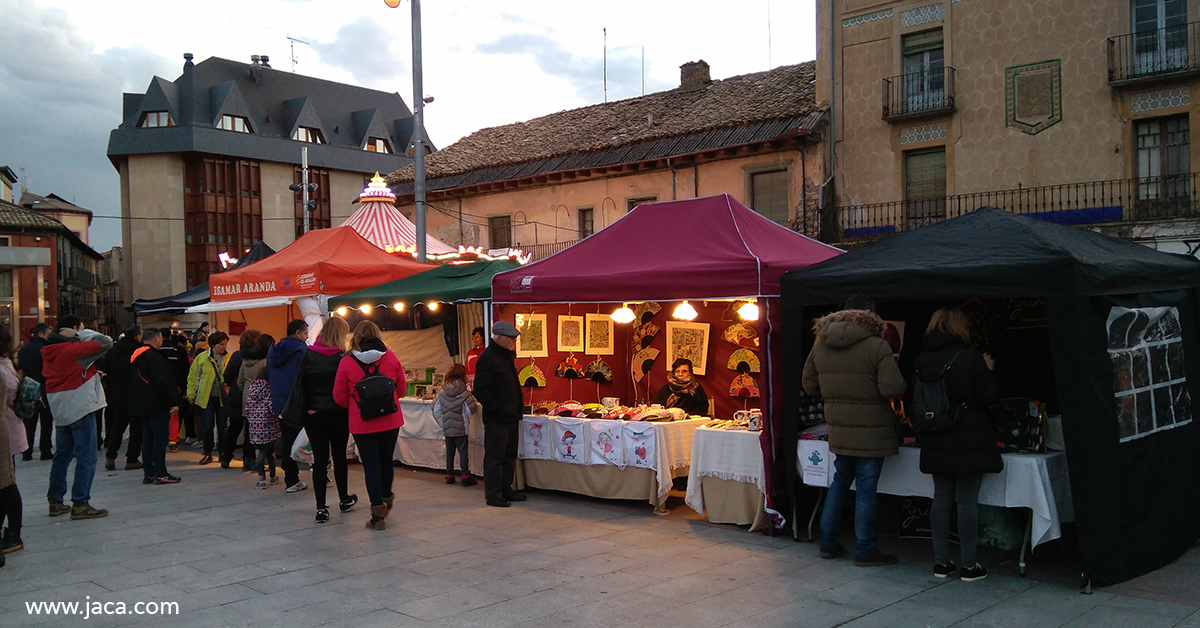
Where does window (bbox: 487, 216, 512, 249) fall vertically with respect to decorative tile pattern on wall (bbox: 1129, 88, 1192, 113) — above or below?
below

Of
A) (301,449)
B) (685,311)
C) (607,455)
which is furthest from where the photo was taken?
(685,311)

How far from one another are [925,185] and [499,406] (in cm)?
1387

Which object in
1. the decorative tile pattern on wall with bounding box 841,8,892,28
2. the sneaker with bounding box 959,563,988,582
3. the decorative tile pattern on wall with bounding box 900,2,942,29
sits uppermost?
the decorative tile pattern on wall with bounding box 841,8,892,28

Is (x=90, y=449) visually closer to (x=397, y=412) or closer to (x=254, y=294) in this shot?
(x=397, y=412)

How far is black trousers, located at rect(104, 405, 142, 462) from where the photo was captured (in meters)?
10.7

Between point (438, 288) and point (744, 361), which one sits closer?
point (744, 361)

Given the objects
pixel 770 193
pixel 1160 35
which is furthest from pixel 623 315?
pixel 1160 35

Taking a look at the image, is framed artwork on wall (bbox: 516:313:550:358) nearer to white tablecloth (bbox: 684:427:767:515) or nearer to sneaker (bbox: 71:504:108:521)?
white tablecloth (bbox: 684:427:767:515)

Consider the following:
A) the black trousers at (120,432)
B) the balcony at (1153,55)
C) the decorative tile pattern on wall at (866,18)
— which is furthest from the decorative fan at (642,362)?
the decorative tile pattern on wall at (866,18)

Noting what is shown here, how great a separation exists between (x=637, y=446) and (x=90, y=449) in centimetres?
482

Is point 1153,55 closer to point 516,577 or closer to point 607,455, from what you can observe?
point 607,455

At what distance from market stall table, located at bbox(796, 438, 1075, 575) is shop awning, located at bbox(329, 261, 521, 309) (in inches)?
180

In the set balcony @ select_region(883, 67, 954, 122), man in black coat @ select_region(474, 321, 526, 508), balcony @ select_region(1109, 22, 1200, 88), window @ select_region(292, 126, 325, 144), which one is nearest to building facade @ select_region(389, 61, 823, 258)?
balcony @ select_region(883, 67, 954, 122)

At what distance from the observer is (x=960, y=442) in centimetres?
532
